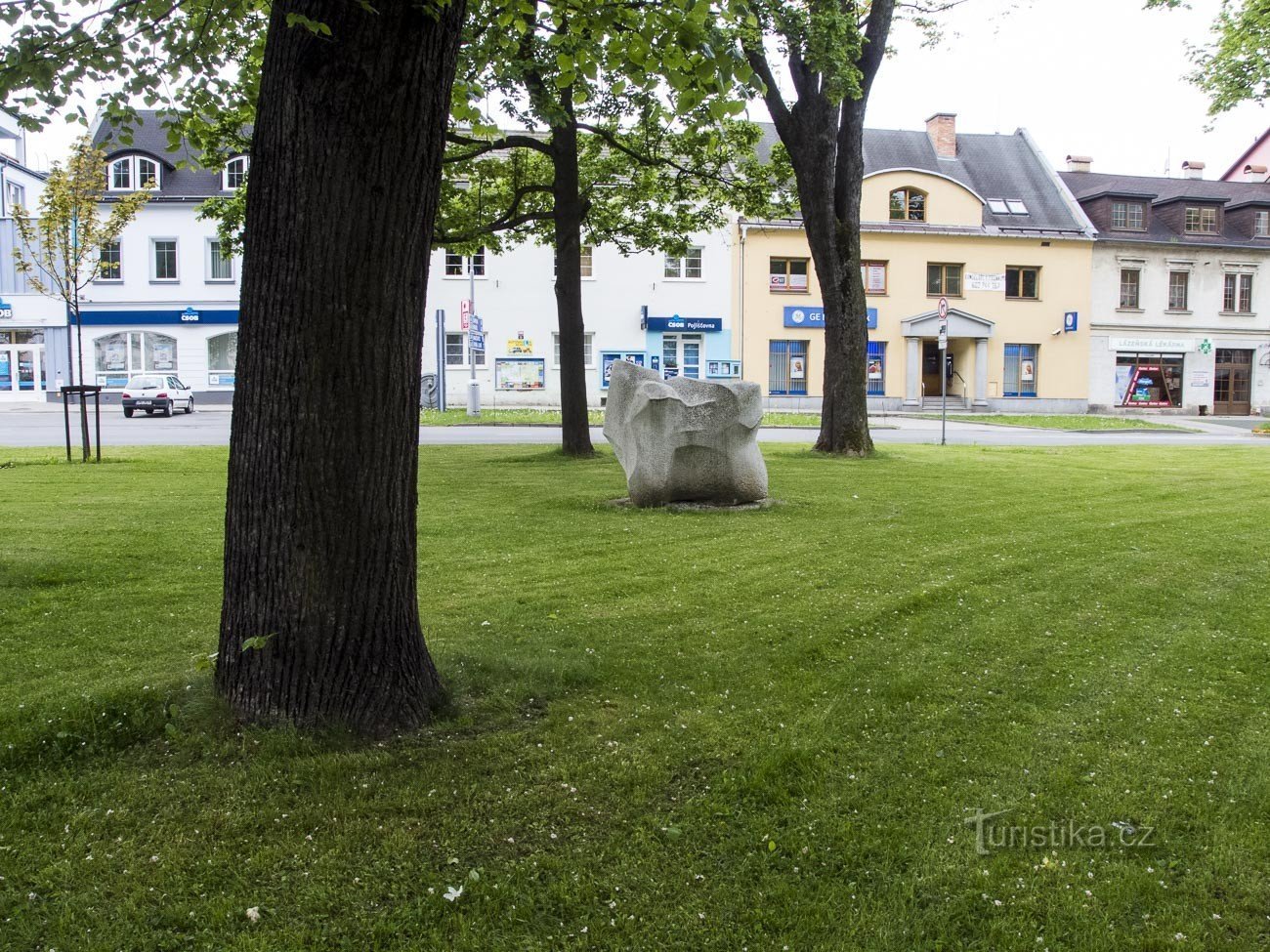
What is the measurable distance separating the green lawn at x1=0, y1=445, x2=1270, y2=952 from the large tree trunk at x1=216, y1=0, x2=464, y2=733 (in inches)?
13.0

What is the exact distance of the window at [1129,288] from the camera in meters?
45.1

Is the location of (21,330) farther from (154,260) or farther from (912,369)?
(912,369)

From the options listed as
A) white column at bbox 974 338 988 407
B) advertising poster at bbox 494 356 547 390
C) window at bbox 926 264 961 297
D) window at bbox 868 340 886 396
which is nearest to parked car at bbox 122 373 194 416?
advertising poster at bbox 494 356 547 390

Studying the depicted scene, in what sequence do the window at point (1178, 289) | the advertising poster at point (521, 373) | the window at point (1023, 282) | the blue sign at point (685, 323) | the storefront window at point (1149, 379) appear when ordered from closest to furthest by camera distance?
the advertising poster at point (521, 373) < the blue sign at point (685, 323) < the window at point (1023, 282) < the storefront window at point (1149, 379) < the window at point (1178, 289)

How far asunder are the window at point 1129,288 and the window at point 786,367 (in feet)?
48.5

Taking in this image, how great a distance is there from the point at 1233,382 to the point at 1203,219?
24.7 feet

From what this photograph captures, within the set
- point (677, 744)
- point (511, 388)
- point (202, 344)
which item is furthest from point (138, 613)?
point (202, 344)

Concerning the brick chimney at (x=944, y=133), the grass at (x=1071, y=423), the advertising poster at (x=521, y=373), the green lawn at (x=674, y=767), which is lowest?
the green lawn at (x=674, y=767)

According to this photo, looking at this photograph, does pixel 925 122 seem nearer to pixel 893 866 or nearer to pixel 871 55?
pixel 871 55

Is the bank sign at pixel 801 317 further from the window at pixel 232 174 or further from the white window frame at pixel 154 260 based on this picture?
the white window frame at pixel 154 260

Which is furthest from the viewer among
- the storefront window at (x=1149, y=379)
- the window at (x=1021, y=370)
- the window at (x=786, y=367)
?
the storefront window at (x=1149, y=379)

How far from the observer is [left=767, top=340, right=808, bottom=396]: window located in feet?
140

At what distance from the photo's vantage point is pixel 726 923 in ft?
9.02

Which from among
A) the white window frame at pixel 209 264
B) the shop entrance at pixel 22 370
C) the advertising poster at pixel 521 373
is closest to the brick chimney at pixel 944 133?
the advertising poster at pixel 521 373
